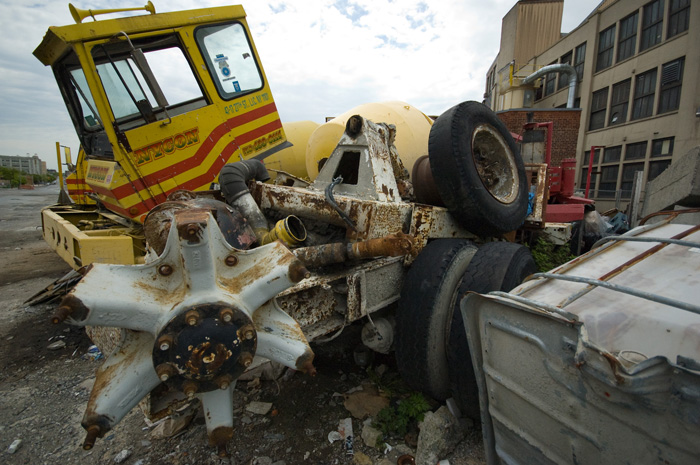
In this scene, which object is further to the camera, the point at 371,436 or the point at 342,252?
the point at 371,436

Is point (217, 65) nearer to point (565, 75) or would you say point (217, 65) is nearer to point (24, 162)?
point (565, 75)

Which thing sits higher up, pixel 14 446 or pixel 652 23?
pixel 652 23

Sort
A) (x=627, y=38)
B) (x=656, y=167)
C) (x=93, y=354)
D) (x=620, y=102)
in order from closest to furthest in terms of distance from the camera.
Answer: (x=93, y=354) < (x=656, y=167) < (x=627, y=38) < (x=620, y=102)

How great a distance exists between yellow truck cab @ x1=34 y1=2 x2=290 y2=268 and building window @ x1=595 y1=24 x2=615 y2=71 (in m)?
19.3

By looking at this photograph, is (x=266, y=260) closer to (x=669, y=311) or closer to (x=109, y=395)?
A: (x=109, y=395)

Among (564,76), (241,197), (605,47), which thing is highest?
(605,47)

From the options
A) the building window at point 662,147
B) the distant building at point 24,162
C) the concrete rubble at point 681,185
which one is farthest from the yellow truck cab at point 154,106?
the distant building at point 24,162

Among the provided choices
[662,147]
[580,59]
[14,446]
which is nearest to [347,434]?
[14,446]

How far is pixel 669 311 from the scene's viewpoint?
1.12 meters

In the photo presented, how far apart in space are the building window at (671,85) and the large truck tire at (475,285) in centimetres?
1660

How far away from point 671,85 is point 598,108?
143 inches

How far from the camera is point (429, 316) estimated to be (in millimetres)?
2078

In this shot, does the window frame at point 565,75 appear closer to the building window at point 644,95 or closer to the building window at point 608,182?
the building window at point 644,95

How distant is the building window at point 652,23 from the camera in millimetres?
13898
